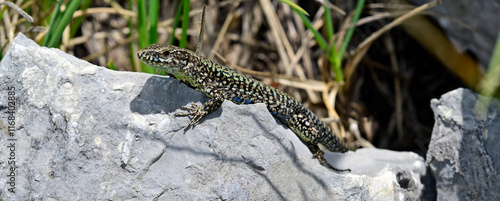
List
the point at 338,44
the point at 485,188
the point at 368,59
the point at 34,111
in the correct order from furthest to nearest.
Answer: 1. the point at 368,59
2. the point at 338,44
3. the point at 485,188
4. the point at 34,111

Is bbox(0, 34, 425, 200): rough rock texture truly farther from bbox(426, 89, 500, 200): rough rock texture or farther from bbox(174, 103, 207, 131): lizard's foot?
bbox(426, 89, 500, 200): rough rock texture

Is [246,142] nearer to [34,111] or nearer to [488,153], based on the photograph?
[34,111]

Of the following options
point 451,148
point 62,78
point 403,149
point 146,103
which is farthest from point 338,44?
point 62,78

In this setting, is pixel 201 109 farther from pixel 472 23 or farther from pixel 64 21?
pixel 472 23

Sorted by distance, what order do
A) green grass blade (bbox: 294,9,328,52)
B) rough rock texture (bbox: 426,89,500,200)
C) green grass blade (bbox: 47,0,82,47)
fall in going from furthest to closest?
1. green grass blade (bbox: 294,9,328,52)
2. green grass blade (bbox: 47,0,82,47)
3. rough rock texture (bbox: 426,89,500,200)

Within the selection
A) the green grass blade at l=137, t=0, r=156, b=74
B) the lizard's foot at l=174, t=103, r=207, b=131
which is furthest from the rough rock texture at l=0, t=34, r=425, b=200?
the green grass blade at l=137, t=0, r=156, b=74

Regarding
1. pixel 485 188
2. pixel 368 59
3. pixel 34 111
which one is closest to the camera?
pixel 34 111
